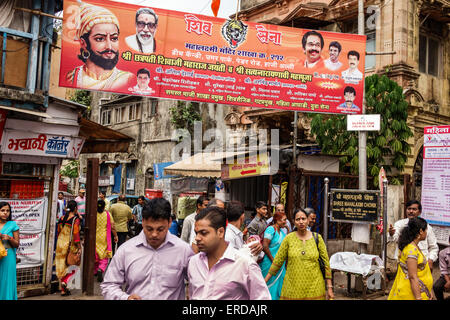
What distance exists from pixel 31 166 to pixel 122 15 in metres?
3.30

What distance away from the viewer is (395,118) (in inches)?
479

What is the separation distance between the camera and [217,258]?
2943mm

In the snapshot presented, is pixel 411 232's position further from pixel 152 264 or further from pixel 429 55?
pixel 429 55

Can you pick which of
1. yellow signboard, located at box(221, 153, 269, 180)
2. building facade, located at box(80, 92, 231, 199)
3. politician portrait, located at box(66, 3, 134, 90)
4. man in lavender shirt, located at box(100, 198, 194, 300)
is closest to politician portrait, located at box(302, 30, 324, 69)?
yellow signboard, located at box(221, 153, 269, 180)

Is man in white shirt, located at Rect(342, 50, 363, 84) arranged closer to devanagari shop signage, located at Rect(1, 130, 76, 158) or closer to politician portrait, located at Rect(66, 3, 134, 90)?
politician portrait, located at Rect(66, 3, 134, 90)

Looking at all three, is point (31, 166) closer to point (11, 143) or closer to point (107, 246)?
point (11, 143)

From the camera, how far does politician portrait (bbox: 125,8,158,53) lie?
834 cm

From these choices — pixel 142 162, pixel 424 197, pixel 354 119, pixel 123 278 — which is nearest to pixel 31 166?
pixel 123 278

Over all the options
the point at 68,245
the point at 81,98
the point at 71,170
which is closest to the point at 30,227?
the point at 68,245

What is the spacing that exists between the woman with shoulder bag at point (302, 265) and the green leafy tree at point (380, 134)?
23.2 ft

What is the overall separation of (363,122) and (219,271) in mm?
6618

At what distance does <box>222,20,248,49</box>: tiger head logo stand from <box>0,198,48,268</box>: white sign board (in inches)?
186

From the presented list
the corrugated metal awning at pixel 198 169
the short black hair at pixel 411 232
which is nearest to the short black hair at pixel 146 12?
the short black hair at pixel 411 232

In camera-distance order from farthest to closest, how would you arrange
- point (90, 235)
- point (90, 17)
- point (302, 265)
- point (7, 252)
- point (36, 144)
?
point (90, 235)
point (90, 17)
point (36, 144)
point (7, 252)
point (302, 265)
